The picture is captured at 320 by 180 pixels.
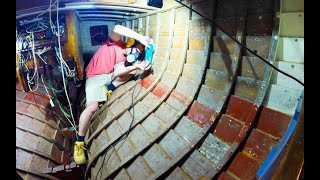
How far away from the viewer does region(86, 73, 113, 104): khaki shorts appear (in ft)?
16.6

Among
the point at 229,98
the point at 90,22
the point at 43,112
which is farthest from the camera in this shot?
the point at 90,22

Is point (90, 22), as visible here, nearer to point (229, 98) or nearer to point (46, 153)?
point (46, 153)

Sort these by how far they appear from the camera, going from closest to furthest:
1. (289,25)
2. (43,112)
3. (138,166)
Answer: (289,25)
(138,166)
(43,112)

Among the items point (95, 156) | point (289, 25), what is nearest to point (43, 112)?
point (95, 156)

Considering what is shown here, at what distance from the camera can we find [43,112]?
470 cm

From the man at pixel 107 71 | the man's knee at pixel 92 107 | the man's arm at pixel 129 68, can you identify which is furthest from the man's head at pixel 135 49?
the man's knee at pixel 92 107

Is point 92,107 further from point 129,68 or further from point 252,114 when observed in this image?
point 252,114

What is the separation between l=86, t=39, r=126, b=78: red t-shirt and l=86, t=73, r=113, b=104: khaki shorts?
148mm

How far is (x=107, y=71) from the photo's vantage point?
5.51 metres

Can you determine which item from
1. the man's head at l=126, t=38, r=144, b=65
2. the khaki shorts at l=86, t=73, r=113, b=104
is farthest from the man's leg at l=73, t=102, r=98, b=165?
the man's head at l=126, t=38, r=144, b=65

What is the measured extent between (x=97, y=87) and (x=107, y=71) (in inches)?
22.0

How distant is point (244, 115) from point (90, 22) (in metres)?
7.40

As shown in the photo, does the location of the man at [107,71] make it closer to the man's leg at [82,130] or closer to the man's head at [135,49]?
the man's leg at [82,130]

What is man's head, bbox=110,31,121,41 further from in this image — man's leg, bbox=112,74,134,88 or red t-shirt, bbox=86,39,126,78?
man's leg, bbox=112,74,134,88
